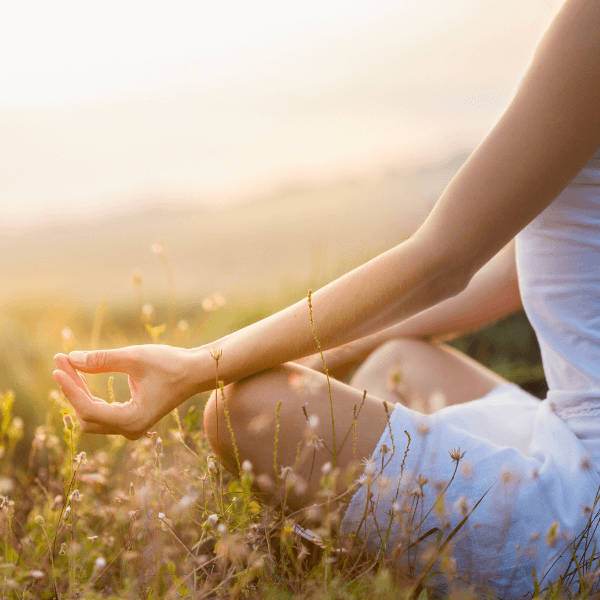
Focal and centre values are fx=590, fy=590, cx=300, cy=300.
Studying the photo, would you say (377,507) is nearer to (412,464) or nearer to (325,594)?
(412,464)

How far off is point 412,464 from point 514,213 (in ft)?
2.00

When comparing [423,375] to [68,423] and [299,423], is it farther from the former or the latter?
[68,423]

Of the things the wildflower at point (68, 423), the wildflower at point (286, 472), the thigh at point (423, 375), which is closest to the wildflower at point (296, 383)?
the wildflower at point (286, 472)

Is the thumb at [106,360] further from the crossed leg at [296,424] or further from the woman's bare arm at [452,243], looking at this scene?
the crossed leg at [296,424]

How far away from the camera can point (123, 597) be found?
4.53 ft

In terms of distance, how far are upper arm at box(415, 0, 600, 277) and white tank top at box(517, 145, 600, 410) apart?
160mm

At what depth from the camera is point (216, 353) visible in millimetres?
1347

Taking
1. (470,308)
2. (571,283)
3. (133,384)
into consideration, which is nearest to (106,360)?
(133,384)

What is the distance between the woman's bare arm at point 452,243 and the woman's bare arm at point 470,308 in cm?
81

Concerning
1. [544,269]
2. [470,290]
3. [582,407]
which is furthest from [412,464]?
[470,290]

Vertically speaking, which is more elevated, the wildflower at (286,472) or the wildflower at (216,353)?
the wildflower at (216,353)

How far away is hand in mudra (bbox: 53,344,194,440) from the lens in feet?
4.43

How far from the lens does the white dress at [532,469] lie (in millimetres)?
1328

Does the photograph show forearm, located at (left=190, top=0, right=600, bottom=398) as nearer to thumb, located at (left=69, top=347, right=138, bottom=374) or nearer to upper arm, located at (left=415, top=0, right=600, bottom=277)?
upper arm, located at (left=415, top=0, right=600, bottom=277)
